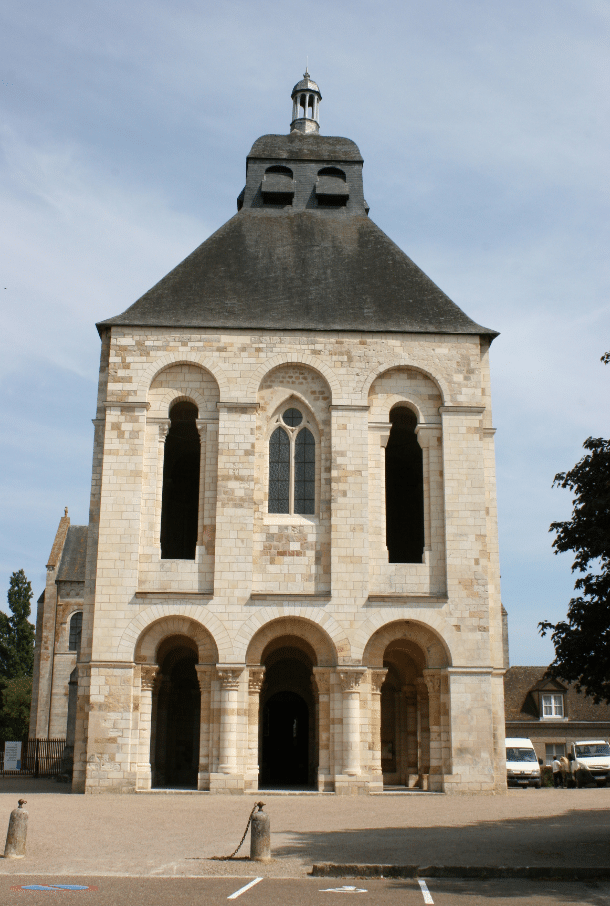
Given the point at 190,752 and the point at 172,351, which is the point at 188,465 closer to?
the point at 172,351

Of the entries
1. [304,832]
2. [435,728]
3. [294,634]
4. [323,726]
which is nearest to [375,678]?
[323,726]

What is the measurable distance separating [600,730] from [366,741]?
23.1 m

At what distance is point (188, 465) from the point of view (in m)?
27.2

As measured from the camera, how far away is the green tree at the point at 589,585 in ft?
36.7

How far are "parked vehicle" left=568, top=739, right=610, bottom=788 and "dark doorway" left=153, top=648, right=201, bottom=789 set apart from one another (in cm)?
1241

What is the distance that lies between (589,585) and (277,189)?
59.6 feet

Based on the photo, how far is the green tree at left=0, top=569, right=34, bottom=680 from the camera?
188 ft

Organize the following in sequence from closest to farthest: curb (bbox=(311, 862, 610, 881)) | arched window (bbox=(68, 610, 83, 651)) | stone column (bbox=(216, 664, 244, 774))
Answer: curb (bbox=(311, 862, 610, 881)) → stone column (bbox=(216, 664, 244, 774)) → arched window (bbox=(68, 610, 83, 651))

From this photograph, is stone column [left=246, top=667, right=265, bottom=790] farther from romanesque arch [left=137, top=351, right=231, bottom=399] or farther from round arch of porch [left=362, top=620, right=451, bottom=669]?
romanesque arch [left=137, top=351, right=231, bottom=399]

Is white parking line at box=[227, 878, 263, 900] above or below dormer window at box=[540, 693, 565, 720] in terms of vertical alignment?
below

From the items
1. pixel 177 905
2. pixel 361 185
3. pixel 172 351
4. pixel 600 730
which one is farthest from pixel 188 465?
pixel 600 730

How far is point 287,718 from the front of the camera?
24406 millimetres

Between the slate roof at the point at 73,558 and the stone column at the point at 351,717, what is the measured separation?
27.6 metres

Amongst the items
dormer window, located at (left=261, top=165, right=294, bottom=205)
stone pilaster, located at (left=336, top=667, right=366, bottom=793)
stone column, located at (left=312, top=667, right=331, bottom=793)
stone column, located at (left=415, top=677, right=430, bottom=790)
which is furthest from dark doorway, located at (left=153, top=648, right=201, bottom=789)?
dormer window, located at (left=261, top=165, right=294, bottom=205)
